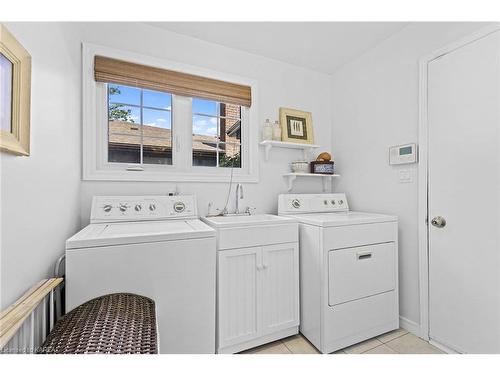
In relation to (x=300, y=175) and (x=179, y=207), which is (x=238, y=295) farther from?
(x=300, y=175)

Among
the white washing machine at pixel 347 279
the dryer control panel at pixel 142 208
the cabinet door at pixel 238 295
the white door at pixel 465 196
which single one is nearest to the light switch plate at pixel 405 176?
the white door at pixel 465 196

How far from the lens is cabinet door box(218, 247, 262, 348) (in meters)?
1.58

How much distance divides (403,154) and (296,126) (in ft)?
3.34

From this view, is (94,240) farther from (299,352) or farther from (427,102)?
(427,102)

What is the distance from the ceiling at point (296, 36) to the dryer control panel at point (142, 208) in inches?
55.9

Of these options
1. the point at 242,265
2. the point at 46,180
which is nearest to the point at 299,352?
the point at 242,265

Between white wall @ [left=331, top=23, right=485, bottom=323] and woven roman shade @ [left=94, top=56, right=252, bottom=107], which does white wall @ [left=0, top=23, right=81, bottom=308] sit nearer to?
woven roman shade @ [left=94, top=56, right=252, bottom=107]

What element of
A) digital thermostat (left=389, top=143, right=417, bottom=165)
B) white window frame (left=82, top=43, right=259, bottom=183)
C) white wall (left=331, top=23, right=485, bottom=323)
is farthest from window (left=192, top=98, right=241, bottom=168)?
digital thermostat (left=389, top=143, right=417, bottom=165)

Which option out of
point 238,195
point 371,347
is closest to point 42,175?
point 238,195

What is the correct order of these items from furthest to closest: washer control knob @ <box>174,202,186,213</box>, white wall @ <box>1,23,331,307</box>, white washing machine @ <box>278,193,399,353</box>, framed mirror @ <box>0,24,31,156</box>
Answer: washer control knob @ <box>174,202,186,213</box>
white washing machine @ <box>278,193,399,353</box>
white wall @ <box>1,23,331,307</box>
framed mirror @ <box>0,24,31,156</box>

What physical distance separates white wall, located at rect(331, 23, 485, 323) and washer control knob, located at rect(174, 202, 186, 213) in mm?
1666

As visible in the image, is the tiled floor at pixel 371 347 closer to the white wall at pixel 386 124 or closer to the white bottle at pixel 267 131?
the white wall at pixel 386 124

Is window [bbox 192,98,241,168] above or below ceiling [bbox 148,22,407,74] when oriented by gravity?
below

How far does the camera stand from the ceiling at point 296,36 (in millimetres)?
2000
